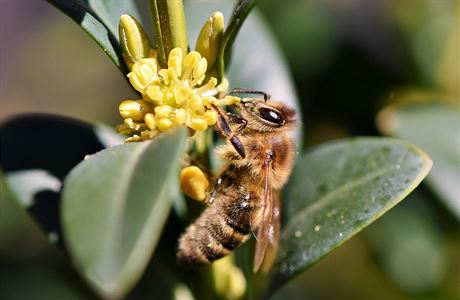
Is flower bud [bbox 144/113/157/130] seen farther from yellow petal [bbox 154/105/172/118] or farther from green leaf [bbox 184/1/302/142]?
green leaf [bbox 184/1/302/142]

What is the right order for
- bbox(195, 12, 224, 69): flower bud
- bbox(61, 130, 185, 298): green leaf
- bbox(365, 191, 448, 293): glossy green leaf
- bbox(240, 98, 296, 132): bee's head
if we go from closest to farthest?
bbox(61, 130, 185, 298): green leaf < bbox(195, 12, 224, 69): flower bud < bbox(240, 98, 296, 132): bee's head < bbox(365, 191, 448, 293): glossy green leaf

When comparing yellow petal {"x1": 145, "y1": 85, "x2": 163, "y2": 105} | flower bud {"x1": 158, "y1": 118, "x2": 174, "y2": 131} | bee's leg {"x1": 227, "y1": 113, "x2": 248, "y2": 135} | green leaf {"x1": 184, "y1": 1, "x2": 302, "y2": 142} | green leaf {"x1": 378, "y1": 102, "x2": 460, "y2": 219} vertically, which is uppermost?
yellow petal {"x1": 145, "y1": 85, "x2": 163, "y2": 105}

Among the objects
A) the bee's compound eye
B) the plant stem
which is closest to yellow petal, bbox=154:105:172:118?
the plant stem

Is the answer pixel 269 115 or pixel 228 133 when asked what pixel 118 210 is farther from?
pixel 269 115

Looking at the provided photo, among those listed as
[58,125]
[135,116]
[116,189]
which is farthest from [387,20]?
[116,189]

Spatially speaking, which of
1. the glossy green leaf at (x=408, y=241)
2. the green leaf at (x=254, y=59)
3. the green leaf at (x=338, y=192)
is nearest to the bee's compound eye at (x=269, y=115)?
the green leaf at (x=338, y=192)

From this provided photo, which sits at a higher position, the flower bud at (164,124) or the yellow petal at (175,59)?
the yellow petal at (175,59)

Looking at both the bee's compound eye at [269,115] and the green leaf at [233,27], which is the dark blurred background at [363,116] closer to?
the bee's compound eye at [269,115]
